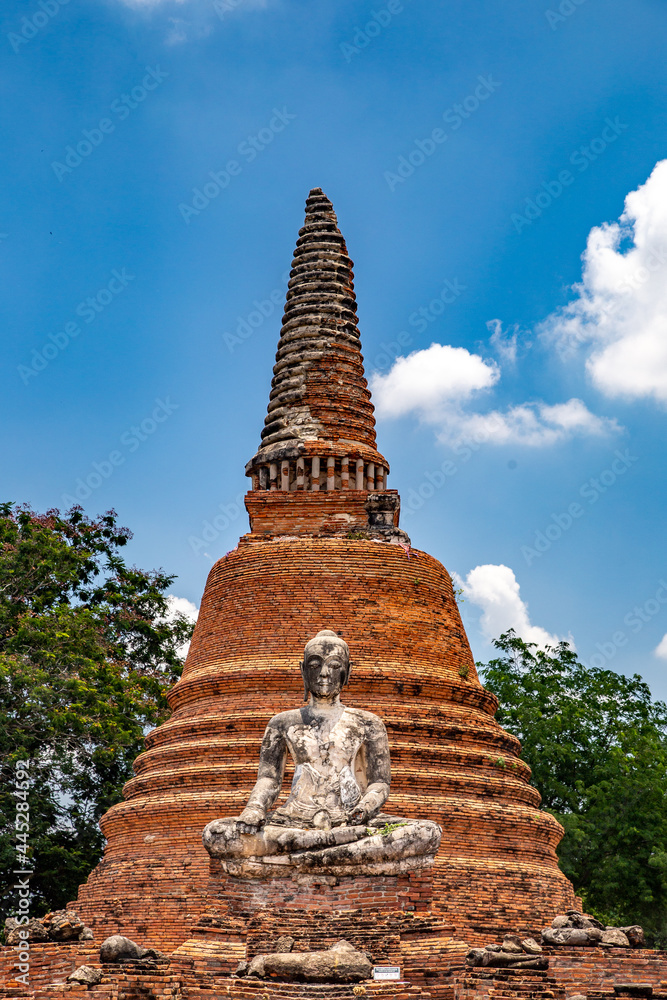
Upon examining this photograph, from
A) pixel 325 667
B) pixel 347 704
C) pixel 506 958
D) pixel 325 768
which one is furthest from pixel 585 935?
pixel 347 704

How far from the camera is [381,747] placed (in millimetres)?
12500

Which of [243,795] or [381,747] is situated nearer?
[381,747]

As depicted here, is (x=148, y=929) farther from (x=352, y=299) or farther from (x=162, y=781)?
(x=352, y=299)

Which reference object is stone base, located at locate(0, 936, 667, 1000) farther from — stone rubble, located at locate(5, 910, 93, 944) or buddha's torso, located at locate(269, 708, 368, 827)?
buddha's torso, located at locate(269, 708, 368, 827)

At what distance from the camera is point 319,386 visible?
973 inches

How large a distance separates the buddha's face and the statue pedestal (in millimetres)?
2053

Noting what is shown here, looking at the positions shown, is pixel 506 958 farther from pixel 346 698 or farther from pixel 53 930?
pixel 346 698

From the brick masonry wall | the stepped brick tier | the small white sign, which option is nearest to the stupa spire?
the stepped brick tier

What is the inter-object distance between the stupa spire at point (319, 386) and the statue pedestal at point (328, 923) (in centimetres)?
1265

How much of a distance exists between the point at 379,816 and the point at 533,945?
370 cm

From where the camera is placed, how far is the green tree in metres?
24.2

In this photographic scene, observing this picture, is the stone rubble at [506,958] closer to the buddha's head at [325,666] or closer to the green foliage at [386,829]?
the green foliage at [386,829]

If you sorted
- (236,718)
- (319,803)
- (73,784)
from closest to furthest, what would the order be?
(319,803) → (236,718) → (73,784)

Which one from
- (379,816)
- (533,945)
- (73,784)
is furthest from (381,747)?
(73,784)
